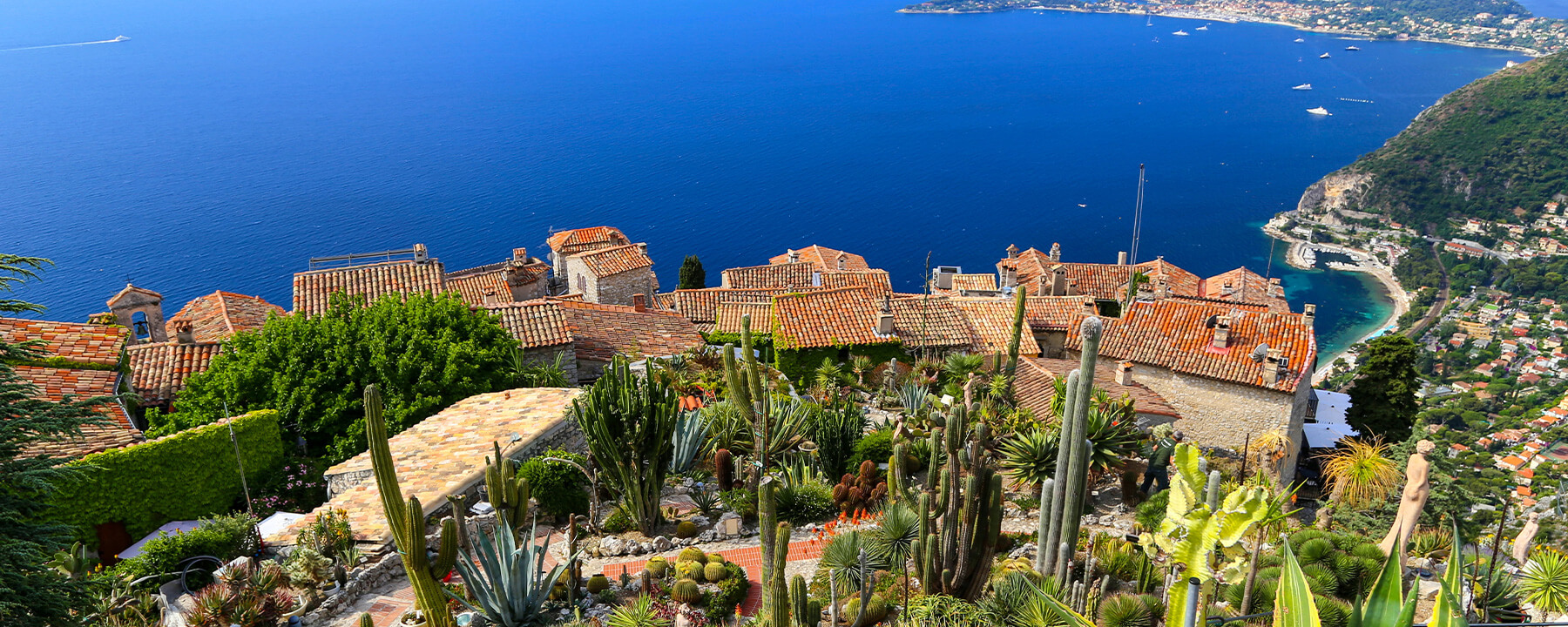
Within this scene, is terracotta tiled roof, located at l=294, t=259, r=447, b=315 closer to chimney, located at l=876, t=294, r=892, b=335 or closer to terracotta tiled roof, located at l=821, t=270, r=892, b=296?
chimney, located at l=876, t=294, r=892, b=335

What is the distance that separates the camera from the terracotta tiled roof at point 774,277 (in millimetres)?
40287

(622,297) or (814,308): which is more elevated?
(814,308)

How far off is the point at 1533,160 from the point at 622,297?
8710 cm

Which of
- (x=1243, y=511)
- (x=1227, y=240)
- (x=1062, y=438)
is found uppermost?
(x=1243, y=511)

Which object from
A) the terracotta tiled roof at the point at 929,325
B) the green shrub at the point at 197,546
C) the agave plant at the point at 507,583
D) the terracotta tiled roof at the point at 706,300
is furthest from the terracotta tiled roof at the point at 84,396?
the terracotta tiled roof at the point at 706,300

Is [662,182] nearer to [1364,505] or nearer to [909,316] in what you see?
[909,316]

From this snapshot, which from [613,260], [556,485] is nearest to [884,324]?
[556,485]

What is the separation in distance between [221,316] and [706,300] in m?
14.2

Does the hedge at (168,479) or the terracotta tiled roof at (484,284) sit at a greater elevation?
the hedge at (168,479)

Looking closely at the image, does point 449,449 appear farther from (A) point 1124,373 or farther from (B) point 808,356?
(A) point 1124,373

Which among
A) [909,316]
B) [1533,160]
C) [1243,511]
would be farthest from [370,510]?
[1533,160]

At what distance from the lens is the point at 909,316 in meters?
22.1

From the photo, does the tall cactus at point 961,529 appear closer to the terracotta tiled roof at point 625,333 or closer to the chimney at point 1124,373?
the terracotta tiled roof at point 625,333

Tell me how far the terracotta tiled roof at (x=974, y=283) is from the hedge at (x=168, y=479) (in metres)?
28.0
